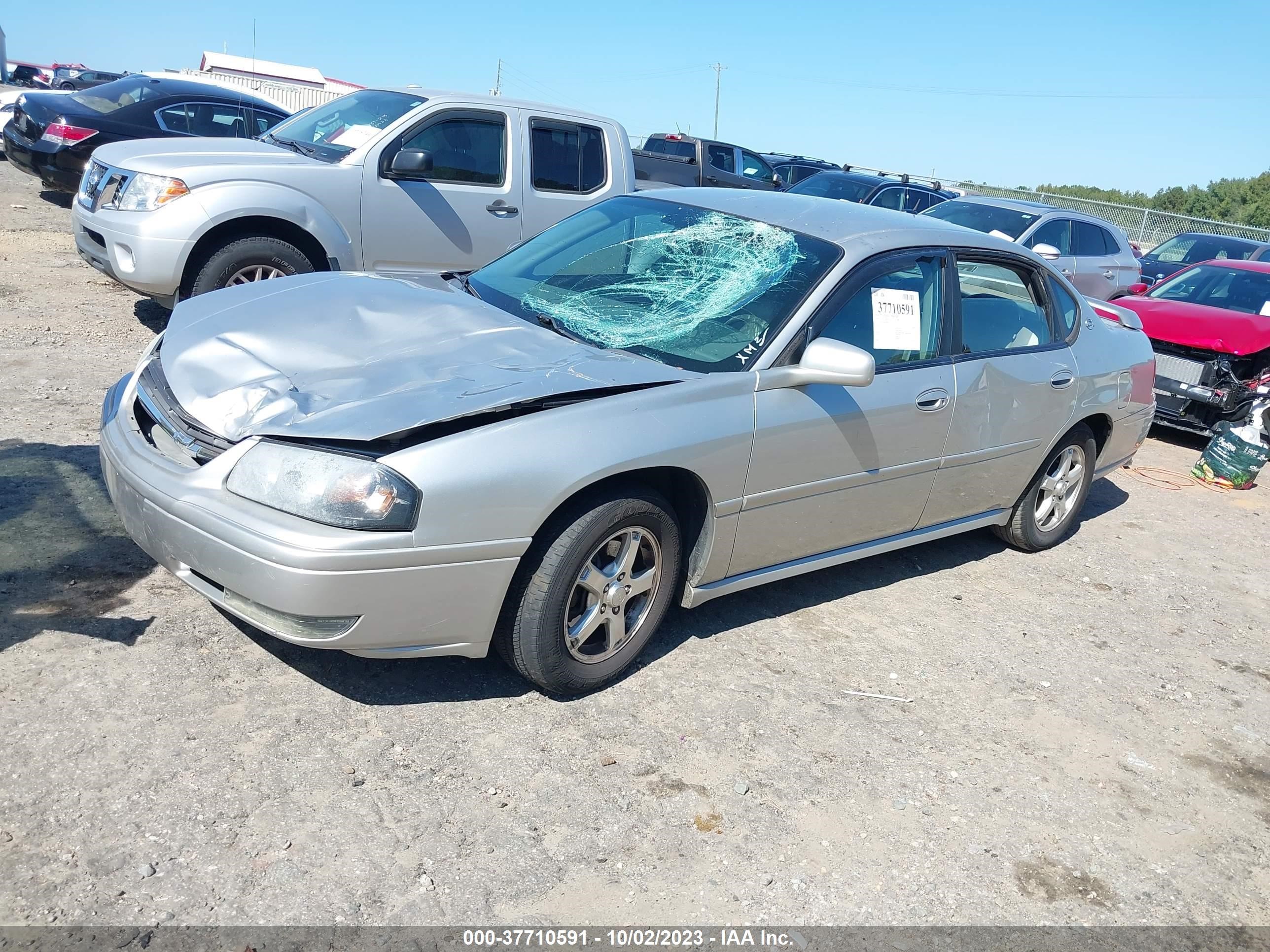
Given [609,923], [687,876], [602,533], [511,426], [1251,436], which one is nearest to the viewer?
[609,923]

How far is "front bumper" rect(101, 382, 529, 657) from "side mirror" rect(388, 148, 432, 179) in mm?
3995

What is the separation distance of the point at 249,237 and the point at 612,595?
4502 mm

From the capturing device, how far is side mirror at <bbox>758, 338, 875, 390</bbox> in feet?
12.4

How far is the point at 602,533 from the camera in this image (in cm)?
345

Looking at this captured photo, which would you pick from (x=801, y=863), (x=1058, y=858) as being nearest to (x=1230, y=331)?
(x=1058, y=858)

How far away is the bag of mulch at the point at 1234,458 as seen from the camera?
7840 millimetres

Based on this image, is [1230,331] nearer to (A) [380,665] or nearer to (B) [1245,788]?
(B) [1245,788]

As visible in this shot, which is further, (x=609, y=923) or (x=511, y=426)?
(x=511, y=426)

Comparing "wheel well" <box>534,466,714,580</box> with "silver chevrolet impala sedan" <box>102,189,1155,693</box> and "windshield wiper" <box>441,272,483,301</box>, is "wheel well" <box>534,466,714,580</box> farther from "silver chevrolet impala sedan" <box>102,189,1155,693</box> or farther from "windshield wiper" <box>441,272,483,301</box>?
"windshield wiper" <box>441,272,483,301</box>

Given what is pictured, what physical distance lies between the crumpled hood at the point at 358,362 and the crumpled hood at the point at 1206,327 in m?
6.09

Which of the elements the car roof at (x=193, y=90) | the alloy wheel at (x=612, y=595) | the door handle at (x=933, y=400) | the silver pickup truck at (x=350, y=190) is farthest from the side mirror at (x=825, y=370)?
the car roof at (x=193, y=90)

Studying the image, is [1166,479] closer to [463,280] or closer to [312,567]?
[463,280]

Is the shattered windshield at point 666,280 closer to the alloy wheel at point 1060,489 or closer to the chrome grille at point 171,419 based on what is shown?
the chrome grille at point 171,419

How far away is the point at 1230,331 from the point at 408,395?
25.4 feet
